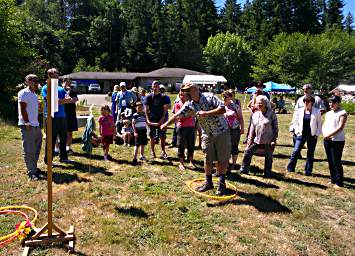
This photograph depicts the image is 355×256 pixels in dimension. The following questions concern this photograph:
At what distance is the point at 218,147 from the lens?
5.86 m

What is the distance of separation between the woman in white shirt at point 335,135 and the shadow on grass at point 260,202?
1.72 m

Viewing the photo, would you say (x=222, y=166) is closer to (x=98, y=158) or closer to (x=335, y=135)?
(x=335, y=135)

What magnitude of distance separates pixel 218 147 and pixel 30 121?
3.49m

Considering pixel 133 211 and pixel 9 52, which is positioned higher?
pixel 9 52

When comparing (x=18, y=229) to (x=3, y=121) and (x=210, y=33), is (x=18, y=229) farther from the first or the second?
→ (x=210, y=33)

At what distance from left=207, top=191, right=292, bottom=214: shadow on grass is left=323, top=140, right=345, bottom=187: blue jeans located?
1712 mm

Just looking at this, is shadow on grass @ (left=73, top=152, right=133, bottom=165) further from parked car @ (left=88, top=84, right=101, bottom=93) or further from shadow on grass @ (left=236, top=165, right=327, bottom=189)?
parked car @ (left=88, top=84, right=101, bottom=93)

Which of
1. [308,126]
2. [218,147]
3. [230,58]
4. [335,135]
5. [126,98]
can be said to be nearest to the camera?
[218,147]

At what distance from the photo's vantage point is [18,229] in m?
4.35

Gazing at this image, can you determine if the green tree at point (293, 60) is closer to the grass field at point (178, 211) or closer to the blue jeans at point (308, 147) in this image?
the blue jeans at point (308, 147)

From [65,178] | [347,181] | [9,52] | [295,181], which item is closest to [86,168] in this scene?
[65,178]

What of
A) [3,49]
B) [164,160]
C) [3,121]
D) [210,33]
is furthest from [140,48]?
[164,160]

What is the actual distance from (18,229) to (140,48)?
72479 millimetres

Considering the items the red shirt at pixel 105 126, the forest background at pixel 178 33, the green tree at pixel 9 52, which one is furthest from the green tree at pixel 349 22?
the red shirt at pixel 105 126
